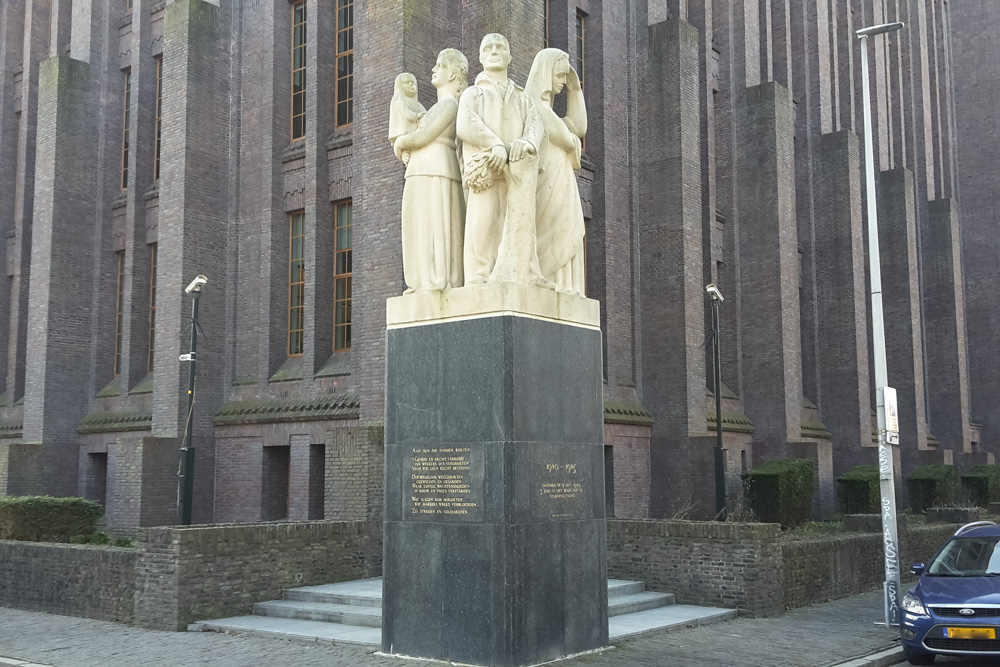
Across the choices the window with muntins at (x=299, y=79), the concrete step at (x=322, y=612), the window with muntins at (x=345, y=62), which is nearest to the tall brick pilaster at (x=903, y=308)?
the window with muntins at (x=345, y=62)

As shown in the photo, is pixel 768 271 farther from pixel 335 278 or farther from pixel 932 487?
pixel 335 278

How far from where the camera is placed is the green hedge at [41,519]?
17281mm

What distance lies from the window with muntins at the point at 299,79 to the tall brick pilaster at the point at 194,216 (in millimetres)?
1886

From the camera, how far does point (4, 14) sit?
31.8 m

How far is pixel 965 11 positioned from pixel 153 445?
43.8 metres

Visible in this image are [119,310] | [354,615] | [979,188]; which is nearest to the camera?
[354,615]

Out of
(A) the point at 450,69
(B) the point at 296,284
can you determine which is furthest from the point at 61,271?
(A) the point at 450,69

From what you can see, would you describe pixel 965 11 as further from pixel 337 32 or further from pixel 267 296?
pixel 267 296

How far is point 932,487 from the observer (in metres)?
31.9

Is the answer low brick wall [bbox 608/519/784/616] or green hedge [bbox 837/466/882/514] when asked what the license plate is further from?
green hedge [bbox 837/466/882/514]

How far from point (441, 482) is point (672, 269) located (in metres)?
16.0

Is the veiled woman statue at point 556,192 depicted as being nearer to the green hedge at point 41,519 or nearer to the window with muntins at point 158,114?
the green hedge at point 41,519

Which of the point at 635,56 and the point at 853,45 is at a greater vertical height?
the point at 853,45

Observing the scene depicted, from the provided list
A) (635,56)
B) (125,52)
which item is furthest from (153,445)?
(635,56)
